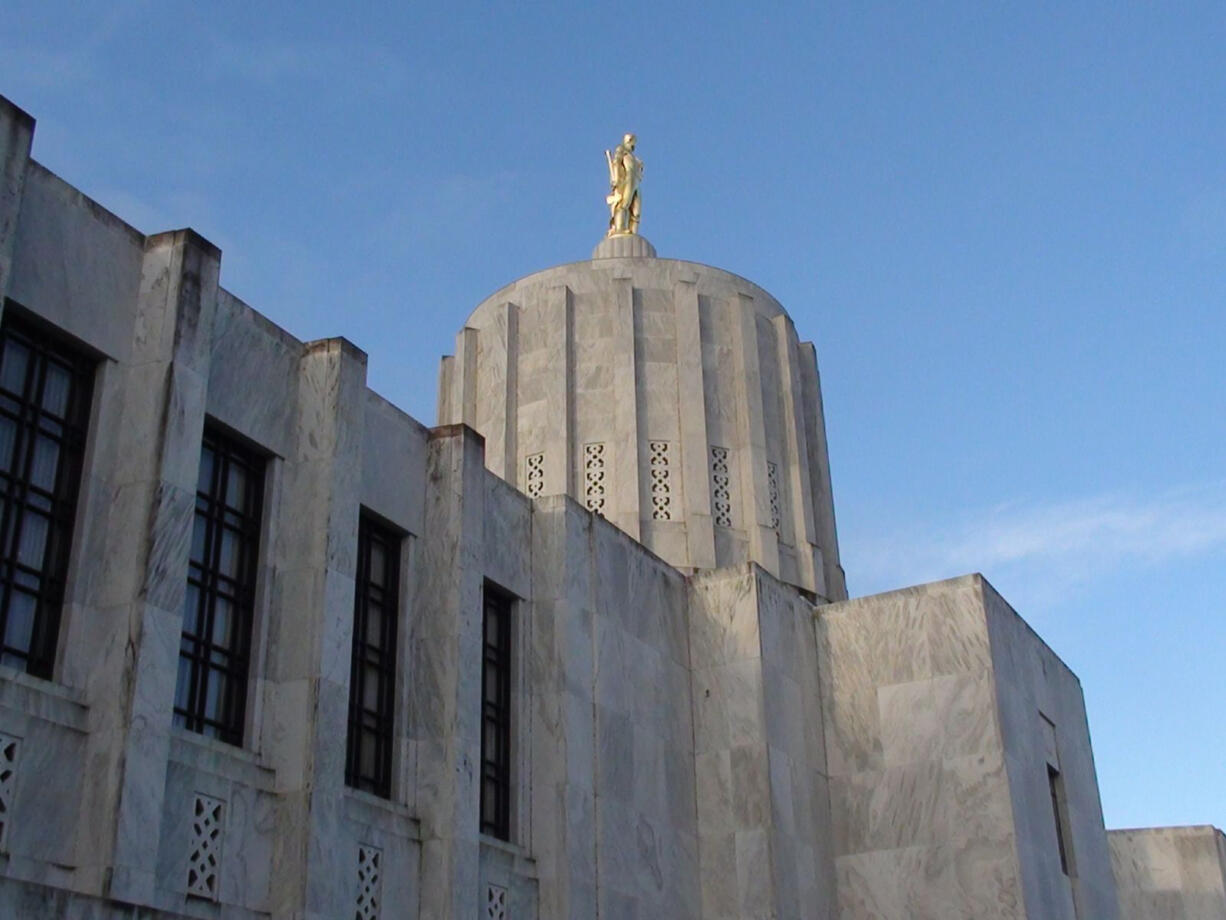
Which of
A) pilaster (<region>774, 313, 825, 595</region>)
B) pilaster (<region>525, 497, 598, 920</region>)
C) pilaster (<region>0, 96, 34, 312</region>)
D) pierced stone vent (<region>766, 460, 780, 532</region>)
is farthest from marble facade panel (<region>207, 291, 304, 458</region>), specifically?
pilaster (<region>774, 313, 825, 595</region>)

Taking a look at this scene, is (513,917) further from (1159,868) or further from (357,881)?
(1159,868)

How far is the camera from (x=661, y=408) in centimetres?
Result: 2828

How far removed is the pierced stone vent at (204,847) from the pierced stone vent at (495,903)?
4.30 metres

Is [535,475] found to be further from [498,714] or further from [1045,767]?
[1045,767]

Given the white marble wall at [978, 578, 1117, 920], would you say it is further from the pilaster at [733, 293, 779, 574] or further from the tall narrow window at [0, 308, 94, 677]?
the tall narrow window at [0, 308, 94, 677]

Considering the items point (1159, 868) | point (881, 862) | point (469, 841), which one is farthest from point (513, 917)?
point (1159, 868)

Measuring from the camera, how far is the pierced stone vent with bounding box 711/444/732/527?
1089 inches

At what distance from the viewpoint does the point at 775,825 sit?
20797 mm

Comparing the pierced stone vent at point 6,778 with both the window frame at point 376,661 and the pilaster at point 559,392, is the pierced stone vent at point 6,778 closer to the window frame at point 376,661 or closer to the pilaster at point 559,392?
the window frame at point 376,661

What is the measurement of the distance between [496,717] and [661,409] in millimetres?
10453

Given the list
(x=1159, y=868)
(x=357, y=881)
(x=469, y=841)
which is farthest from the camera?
(x=1159, y=868)

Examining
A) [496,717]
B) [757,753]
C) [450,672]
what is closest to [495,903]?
[496,717]

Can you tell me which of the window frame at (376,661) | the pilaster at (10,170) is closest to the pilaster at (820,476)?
the window frame at (376,661)

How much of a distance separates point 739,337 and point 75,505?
17.7m
